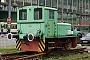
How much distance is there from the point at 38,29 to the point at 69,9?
6826cm

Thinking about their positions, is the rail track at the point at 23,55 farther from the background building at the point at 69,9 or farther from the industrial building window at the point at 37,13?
the background building at the point at 69,9

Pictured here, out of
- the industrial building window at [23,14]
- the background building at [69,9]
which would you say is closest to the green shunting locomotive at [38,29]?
the industrial building window at [23,14]

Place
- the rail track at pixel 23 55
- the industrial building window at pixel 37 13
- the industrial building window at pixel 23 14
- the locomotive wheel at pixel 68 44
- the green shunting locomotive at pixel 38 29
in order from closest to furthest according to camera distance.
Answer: the rail track at pixel 23 55
the green shunting locomotive at pixel 38 29
the industrial building window at pixel 37 13
the industrial building window at pixel 23 14
the locomotive wheel at pixel 68 44

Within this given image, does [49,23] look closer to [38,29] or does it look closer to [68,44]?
[38,29]

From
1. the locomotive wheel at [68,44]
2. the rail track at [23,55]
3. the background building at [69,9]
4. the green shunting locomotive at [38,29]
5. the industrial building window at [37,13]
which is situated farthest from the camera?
the background building at [69,9]

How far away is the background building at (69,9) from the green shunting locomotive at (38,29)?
43.2 metres

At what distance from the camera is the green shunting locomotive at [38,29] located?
1372 cm

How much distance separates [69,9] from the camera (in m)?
81.1

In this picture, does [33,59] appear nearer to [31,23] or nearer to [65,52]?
[31,23]

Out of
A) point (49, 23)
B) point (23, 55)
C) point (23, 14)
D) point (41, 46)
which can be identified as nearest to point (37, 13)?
point (49, 23)

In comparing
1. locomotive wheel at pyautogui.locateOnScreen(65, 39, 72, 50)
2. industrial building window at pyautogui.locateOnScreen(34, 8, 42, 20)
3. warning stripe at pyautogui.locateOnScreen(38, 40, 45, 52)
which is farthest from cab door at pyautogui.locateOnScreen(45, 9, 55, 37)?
locomotive wheel at pyautogui.locateOnScreen(65, 39, 72, 50)

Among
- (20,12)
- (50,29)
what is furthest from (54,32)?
(20,12)

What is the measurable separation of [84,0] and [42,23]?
79.5 metres

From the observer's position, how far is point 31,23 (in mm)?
14211
